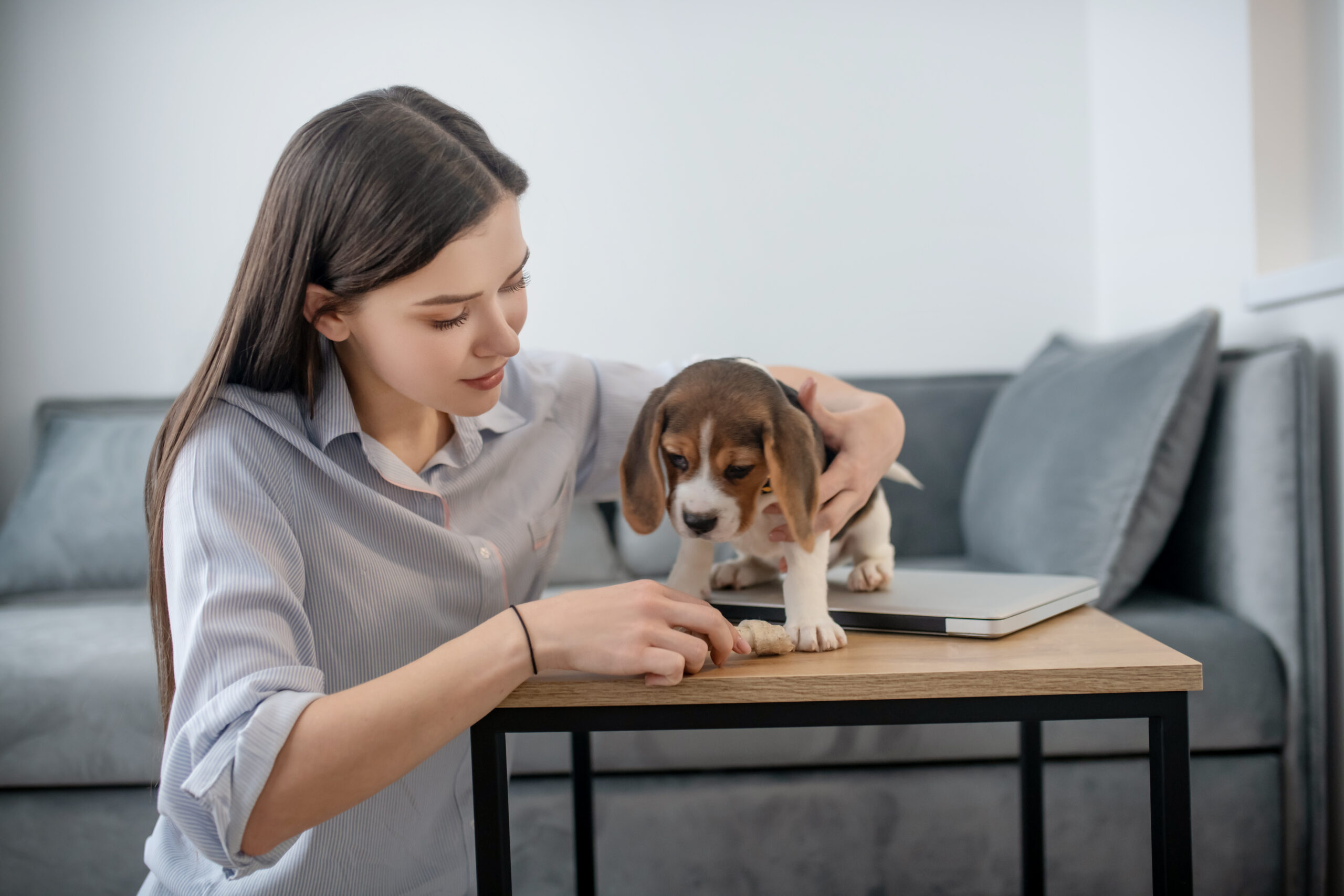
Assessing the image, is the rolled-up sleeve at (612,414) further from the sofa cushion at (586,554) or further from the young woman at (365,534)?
the sofa cushion at (586,554)

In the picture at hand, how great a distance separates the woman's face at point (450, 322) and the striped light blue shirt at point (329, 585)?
0.32 ft

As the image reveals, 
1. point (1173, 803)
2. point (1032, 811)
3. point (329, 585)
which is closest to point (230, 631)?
point (329, 585)

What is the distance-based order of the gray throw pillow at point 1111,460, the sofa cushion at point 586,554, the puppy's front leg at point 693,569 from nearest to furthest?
the puppy's front leg at point 693,569, the gray throw pillow at point 1111,460, the sofa cushion at point 586,554

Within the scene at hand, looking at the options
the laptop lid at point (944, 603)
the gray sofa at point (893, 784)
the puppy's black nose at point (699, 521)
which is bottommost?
the gray sofa at point (893, 784)

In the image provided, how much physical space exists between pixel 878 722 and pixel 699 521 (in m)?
0.23

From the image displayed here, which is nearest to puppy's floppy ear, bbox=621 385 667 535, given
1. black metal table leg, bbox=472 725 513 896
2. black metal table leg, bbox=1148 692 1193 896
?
black metal table leg, bbox=472 725 513 896

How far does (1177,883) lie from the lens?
669 mm

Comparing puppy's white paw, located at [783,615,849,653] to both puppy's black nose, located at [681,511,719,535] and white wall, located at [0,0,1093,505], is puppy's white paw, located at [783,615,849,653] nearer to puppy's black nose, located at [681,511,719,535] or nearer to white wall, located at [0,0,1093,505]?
puppy's black nose, located at [681,511,719,535]

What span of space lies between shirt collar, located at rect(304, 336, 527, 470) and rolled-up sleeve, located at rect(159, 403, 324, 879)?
5 cm

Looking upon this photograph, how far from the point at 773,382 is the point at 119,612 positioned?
167 cm

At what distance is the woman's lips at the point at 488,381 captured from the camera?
79 cm

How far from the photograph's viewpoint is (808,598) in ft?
2.68

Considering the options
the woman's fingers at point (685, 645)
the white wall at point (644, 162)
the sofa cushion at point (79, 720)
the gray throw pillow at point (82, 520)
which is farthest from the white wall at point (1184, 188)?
the gray throw pillow at point (82, 520)

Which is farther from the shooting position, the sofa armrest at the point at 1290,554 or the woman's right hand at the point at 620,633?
the sofa armrest at the point at 1290,554
